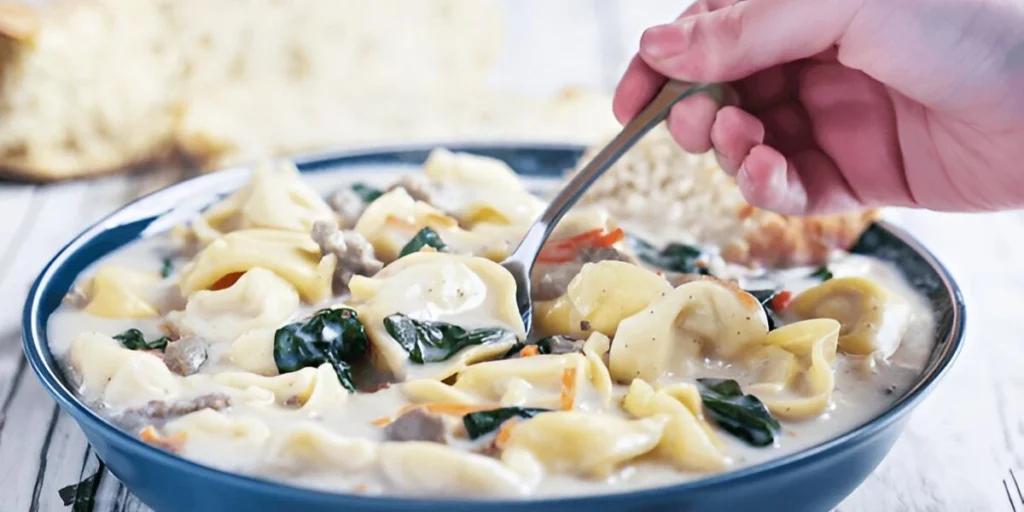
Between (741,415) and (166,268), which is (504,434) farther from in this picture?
(166,268)

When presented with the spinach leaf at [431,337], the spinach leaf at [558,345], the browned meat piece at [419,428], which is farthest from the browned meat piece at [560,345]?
the browned meat piece at [419,428]

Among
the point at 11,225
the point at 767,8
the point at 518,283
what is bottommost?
the point at 11,225

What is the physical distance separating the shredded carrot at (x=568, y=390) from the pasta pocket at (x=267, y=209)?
127 cm

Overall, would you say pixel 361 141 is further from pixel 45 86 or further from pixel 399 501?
pixel 399 501

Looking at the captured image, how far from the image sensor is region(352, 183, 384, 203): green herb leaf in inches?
154

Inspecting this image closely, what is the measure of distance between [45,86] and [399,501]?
359cm

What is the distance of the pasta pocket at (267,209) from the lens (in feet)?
11.8

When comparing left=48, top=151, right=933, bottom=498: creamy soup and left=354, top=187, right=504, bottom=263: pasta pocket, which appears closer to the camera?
left=48, top=151, right=933, bottom=498: creamy soup

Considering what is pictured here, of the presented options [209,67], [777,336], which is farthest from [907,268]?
[209,67]

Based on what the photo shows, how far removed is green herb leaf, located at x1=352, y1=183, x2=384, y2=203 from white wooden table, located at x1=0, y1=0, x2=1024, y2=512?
1.20m

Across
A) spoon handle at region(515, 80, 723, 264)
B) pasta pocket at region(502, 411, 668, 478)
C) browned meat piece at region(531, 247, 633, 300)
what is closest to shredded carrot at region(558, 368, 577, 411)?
pasta pocket at region(502, 411, 668, 478)

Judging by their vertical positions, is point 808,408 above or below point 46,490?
above

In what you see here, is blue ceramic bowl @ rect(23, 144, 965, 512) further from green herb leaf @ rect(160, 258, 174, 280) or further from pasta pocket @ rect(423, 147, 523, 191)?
pasta pocket @ rect(423, 147, 523, 191)

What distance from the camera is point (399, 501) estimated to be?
204 centimetres
